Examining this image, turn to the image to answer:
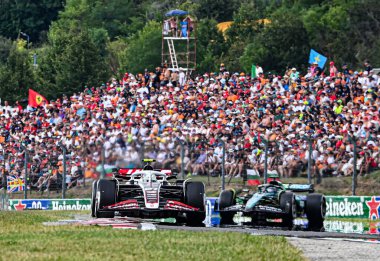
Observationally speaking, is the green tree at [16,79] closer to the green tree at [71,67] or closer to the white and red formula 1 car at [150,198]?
the green tree at [71,67]

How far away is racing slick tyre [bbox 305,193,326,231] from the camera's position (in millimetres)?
27266

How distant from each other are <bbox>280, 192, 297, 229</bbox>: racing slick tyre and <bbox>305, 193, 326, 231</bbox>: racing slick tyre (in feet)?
1.11

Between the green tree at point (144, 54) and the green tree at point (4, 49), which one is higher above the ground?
the green tree at point (4, 49)

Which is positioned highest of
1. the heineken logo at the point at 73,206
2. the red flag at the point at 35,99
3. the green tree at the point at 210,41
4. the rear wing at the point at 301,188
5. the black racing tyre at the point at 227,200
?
the green tree at the point at 210,41

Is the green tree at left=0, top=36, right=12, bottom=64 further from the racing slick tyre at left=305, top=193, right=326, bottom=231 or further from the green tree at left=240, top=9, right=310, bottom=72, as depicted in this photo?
the racing slick tyre at left=305, top=193, right=326, bottom=231

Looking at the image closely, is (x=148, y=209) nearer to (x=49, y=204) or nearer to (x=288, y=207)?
(x=288, y=207)

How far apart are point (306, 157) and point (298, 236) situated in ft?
33.0

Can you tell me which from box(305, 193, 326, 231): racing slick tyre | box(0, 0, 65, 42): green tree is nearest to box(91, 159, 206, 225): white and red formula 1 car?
box(305, 193, 326, 231): racing slick tyre

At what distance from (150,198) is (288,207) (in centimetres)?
311

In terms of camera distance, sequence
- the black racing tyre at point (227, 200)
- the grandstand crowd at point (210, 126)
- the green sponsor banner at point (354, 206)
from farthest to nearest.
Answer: the grandstand crowd at point (210, 126), the green sponsor banner at point (354, 206), the black racing tyre at point (227, 200)

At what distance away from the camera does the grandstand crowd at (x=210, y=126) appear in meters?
32.8

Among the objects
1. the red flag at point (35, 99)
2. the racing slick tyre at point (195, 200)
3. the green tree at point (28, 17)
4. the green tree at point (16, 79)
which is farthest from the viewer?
the green tree at point (28, 17)

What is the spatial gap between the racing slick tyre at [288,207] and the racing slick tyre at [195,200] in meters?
1.82

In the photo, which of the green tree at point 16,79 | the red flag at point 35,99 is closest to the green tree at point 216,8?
the green tree at point 16,79
